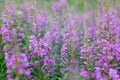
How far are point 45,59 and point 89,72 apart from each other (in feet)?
2.53

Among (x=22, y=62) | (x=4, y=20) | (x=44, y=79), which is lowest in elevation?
(x=44, y=79)

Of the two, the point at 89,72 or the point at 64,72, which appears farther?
the point at 64,72

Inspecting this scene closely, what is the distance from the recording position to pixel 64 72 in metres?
5.75

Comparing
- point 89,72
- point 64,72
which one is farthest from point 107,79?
point 64,72

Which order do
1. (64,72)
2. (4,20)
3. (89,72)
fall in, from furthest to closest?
(4,20) → (64,72) → (89,72)

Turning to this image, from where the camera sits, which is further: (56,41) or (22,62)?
(56,41)

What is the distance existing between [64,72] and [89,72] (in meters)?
0.62

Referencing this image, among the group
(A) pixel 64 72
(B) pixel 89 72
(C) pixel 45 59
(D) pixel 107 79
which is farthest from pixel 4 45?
(D) pixel 107 79

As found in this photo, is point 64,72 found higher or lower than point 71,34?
lower

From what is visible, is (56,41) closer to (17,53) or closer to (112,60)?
(112,60)

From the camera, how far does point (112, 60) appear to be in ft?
17.8

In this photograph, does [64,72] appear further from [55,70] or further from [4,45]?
[4,45]

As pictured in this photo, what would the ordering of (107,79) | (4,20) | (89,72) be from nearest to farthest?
(107,79)
(89,72)
(4,20)

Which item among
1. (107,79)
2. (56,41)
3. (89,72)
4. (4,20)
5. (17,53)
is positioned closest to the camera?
(17,53)
